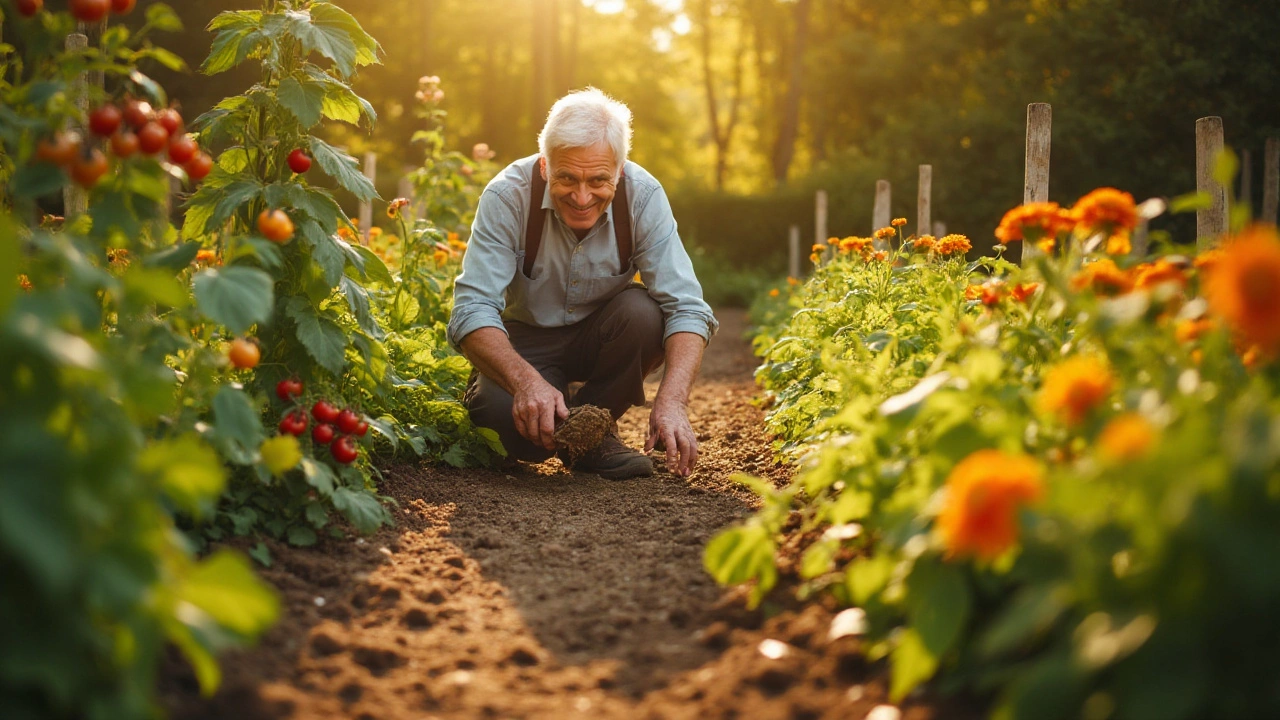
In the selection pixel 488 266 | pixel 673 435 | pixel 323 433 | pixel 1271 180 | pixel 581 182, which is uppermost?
pixel 1271 180

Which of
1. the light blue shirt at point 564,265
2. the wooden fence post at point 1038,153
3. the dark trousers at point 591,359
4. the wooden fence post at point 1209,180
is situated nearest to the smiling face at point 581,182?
the light blue shirt at point 564,265

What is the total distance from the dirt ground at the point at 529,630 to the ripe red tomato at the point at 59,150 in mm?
925

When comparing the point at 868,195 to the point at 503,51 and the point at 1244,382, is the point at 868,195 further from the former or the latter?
the point at 1244,382

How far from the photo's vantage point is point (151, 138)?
182 cm

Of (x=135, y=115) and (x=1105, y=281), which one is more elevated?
(x=135, y=115)

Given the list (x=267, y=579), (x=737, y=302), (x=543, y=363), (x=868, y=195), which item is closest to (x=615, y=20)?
(x=868, y=195)

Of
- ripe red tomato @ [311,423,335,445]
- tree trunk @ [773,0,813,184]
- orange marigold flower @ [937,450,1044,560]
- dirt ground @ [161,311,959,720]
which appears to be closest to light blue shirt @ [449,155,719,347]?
dirt ground @ [161,311,959,720]

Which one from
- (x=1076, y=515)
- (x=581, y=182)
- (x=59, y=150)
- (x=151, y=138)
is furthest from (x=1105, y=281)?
(x=581, y=182)

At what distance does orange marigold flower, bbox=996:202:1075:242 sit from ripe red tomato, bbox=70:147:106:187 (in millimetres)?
1781

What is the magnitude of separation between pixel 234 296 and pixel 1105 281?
1.72 metres

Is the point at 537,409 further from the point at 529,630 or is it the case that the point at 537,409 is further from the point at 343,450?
the point at 529,630

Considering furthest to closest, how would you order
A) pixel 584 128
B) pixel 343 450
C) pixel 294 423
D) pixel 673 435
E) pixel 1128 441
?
pixel 584 128, pixel 673 435, pixel 343 450, pixel 294 423, pixel 1128 441

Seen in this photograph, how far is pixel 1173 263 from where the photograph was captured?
1.89m

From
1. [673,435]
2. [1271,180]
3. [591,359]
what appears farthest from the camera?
[1271,180]
